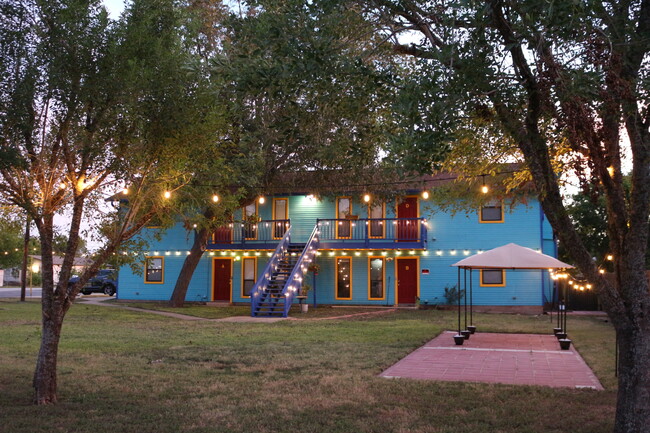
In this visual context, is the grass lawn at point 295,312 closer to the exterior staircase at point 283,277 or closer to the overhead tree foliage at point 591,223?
the exterior staircase at point 283,277

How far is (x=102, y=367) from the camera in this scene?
9.27 metres

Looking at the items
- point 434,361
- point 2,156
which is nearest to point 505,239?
point 434,361

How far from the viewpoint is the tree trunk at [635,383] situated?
208 inches

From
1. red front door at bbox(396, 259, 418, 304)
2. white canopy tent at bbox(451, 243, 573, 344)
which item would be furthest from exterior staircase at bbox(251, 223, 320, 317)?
white canopy tent at bbox(451, 243, 573, 344)

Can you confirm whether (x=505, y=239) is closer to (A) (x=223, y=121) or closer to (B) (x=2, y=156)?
(A) (x=223, y=121)

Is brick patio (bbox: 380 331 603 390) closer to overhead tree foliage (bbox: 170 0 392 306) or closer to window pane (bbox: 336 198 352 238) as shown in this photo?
overhead tree foliage (bbox: 170 0 392 306)

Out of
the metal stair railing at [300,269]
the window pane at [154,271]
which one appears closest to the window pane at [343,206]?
the metal stair railing at [300,269]

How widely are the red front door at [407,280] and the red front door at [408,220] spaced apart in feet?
4.05

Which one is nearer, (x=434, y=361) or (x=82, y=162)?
(x=82, y=162)

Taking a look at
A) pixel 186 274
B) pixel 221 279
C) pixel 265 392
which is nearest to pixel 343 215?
pixel 221 279

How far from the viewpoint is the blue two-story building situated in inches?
923

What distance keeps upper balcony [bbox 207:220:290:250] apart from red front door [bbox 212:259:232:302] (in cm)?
144

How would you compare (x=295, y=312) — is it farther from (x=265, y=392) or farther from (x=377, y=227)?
(x=265, y=392)

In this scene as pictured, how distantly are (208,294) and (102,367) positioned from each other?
1724 centimetres
